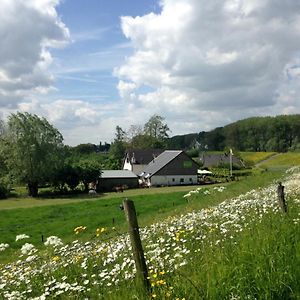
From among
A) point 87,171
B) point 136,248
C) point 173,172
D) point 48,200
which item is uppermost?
point 87,171

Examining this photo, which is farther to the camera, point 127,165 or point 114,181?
point 127,165

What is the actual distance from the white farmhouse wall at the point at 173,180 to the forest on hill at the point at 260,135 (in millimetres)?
53857

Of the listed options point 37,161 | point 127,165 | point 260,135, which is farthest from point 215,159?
point 37,161

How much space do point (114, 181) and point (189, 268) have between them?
8224cm

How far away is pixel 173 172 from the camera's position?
92188 millimetres

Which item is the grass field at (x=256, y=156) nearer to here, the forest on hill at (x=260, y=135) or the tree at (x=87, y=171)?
the forest on hill at (x=260, y=135)

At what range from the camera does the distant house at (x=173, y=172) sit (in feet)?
297

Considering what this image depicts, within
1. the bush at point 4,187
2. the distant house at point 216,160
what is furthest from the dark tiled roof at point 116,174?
the distant house at point 216,160

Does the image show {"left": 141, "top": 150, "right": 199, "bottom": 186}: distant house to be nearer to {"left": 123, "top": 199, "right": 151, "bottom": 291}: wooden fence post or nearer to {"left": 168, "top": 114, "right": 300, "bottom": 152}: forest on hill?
{"left": 168, "top": 114, "right": 300, "bottom": 152}: forest on hill

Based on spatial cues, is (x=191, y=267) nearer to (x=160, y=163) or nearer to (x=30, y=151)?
(x=30, y=151)

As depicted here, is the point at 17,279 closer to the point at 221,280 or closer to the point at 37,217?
the point at 221,280

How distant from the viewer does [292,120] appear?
15375 cm

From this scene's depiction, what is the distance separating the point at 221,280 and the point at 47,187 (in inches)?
3245

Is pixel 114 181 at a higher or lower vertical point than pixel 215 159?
lower
